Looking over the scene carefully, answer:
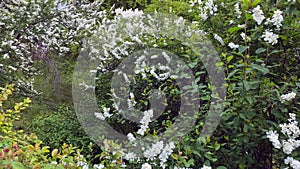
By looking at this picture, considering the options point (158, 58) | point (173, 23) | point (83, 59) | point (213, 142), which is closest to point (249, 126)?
point (213, 142)

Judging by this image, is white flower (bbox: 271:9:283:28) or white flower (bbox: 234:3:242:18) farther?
white flower (bbox: 234:3:242:18)

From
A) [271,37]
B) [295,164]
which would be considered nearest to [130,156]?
[295,164]

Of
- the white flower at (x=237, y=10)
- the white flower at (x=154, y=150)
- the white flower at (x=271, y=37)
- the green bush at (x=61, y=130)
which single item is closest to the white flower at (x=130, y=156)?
the white flower at (x=154, y=150)

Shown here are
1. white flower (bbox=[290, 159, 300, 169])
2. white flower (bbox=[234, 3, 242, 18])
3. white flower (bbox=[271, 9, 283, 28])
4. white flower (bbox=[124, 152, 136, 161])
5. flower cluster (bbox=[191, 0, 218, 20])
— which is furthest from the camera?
flower cluster (bbox=[191, 0, 218, 20])

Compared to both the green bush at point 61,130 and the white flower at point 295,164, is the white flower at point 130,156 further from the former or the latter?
the green bush at point 61,130

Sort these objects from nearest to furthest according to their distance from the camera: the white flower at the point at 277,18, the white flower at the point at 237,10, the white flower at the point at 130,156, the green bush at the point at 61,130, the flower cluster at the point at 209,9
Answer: the white flower at the point at 277,18, the white flower at the point at 130,156, the white flower at the point at 237,10, the flower cluster at the point at 209,9, the green bush at the point at 61,130

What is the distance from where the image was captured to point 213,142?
1776 millimetres

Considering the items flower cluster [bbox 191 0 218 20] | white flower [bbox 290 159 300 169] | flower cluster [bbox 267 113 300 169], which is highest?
flower cluster [bbox 191 0 218 20]

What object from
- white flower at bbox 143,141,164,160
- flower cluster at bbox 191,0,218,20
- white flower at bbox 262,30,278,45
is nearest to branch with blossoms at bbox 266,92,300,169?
white flower at bbox 262,30,278,45

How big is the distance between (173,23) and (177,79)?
3.55 feet

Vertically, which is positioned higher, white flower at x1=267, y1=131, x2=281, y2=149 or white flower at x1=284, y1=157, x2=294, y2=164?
white flower at x1=267, y1=131, x2=281, y2=149

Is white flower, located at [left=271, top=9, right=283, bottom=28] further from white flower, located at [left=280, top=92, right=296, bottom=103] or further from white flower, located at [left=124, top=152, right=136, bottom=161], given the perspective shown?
white flower, located at [left=124, top=152, right=136, bottom=161]

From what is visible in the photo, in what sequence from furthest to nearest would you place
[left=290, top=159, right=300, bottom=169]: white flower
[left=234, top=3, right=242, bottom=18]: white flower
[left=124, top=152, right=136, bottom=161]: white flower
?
[left=234, top=3, right=242, bottom=18]: white flower → [left=124, top=152, right=136, bottom=161]: white flower → [left=290, top=159, right=300, bottom=169]: white flower

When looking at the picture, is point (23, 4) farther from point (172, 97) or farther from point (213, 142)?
point (213, 142)
